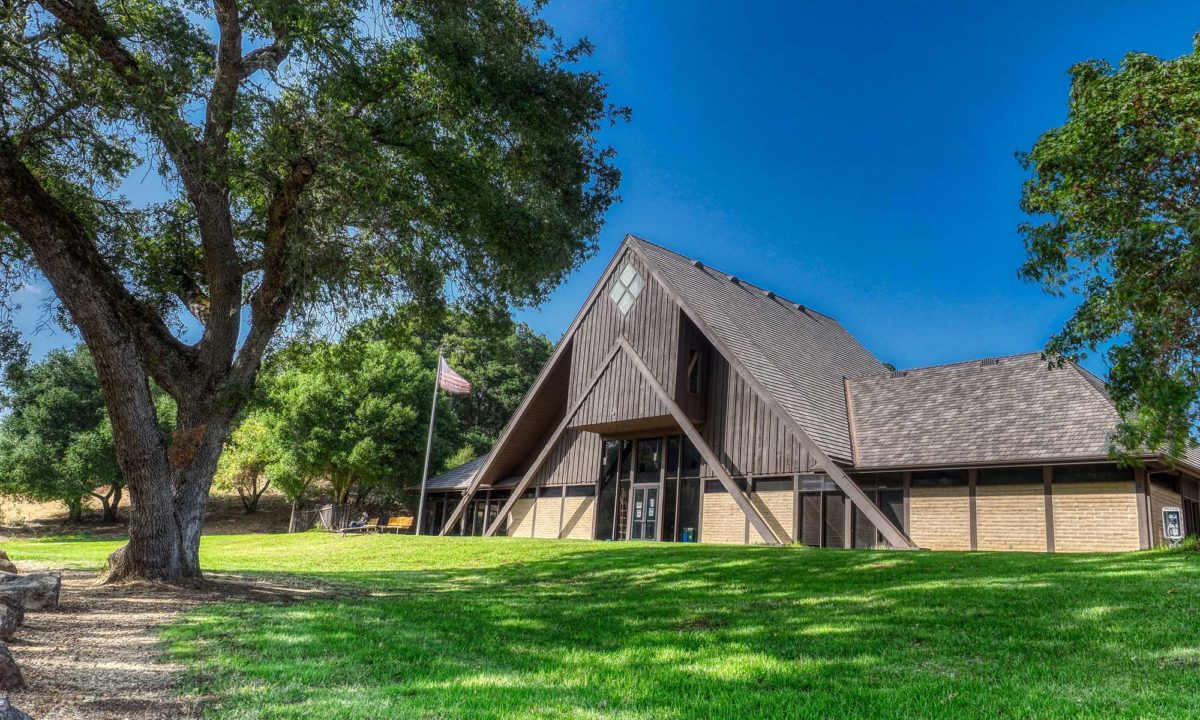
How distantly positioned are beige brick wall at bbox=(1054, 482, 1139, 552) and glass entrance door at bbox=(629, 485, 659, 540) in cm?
1066

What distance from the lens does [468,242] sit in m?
11.1

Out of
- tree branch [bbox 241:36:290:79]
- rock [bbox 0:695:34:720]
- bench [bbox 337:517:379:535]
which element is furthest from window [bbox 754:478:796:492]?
bench [bbox 337:517:379:535]

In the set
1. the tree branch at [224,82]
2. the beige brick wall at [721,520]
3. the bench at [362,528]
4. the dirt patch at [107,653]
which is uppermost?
the tree branch at [224,82]

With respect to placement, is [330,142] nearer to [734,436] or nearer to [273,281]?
[273,281]

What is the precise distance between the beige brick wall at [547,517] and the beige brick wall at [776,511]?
7976 millimetres

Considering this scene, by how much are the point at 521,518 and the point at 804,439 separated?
12421 mm

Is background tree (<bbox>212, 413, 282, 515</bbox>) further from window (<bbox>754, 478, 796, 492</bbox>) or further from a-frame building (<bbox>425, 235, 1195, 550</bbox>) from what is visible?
window (<bbox>754, 478, 796, 492</bbox>)

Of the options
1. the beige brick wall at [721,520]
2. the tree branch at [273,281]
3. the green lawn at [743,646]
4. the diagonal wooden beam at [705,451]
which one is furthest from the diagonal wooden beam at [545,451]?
the tree branch at [273,281]

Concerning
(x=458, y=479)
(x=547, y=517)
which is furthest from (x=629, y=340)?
(x=458, y=479)

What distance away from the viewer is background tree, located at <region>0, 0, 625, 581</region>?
903cm

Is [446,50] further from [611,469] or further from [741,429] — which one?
[611,469]

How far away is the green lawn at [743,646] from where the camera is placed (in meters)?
4.24

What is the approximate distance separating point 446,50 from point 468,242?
111 inches

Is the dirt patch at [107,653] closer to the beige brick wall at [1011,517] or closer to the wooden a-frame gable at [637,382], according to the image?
the wooden a-frame gable at [637,382]
